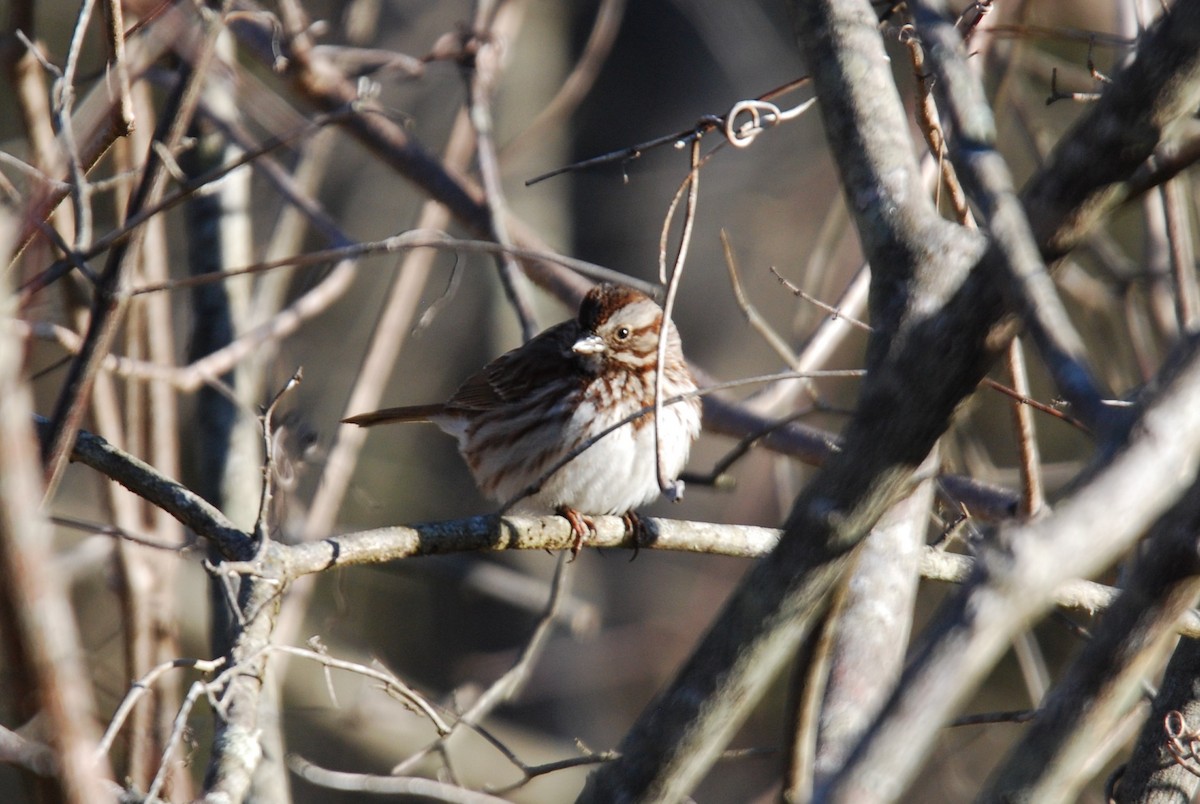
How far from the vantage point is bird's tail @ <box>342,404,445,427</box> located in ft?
13.1

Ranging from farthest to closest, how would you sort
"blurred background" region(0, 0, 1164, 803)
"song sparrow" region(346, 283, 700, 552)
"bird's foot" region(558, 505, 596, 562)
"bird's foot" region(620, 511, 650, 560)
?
"blurred background" region(0, 0, 1164, 803) < "song sparrow" region(346, 283, 700, 552) < "bird's foot" region(558, 505, 596, 562) < "bird's foot" region(620, 511, 650, 560)

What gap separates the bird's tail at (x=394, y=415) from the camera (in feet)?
13.1

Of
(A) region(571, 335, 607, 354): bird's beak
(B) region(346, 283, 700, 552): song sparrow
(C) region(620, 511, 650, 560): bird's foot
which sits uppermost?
(A) region(571, 335, 607, 354): bird's beak

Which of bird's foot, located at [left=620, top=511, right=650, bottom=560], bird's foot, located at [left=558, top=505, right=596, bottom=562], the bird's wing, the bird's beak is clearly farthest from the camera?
the bird's wing

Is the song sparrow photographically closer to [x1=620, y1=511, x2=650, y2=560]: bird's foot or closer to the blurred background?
[x1=620, y1=511, x2=650, y2=560]: bird's foot

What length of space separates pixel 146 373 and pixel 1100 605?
2.26 metres

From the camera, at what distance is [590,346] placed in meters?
3.70

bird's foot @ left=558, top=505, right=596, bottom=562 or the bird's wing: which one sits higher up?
the bird's wing

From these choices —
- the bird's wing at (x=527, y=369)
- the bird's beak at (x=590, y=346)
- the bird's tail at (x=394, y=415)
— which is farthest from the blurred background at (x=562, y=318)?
the bird's beak at (x=590, y=346)

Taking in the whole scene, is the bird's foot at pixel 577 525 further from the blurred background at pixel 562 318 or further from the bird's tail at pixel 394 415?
the blurred background at pixel 562 318

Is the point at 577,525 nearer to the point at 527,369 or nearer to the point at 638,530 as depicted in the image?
the point at 638,530

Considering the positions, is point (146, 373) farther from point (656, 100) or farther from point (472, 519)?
point (656, 100)

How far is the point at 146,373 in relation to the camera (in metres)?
3.14

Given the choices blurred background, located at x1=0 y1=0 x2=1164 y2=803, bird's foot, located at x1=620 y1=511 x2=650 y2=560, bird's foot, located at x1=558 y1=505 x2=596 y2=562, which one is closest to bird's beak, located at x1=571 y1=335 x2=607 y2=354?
bird's foot, located at x1=558 y1=505 x2=596 y2=562
